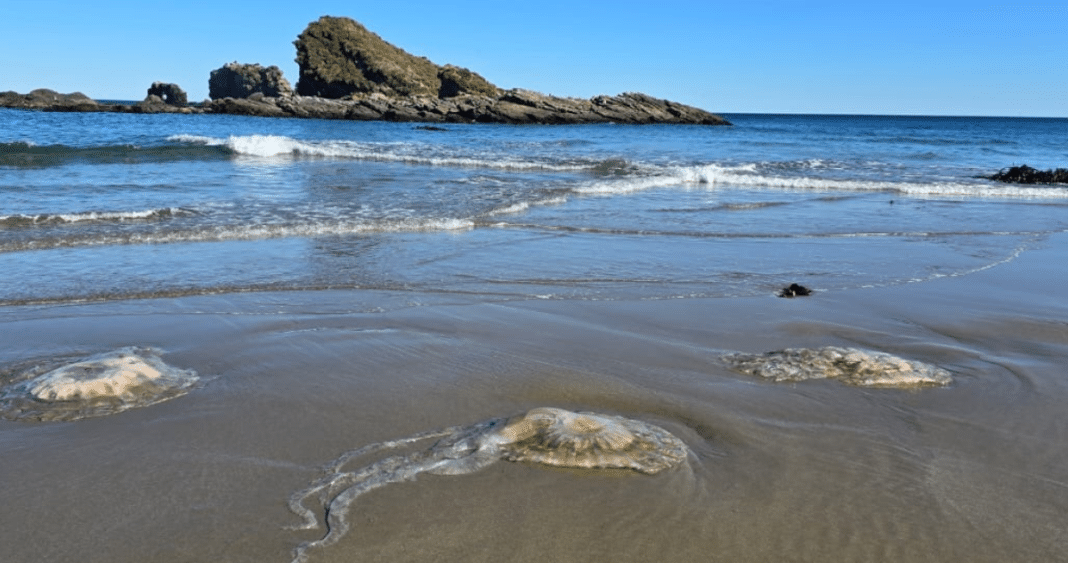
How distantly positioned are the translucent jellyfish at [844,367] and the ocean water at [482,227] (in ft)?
6.15

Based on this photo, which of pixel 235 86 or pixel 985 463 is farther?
pixel 235 86

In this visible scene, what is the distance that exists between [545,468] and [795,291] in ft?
13.1

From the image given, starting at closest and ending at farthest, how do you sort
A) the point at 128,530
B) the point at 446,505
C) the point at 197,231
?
the point at 128,530 < the point at 446,505 < the point at 197,231

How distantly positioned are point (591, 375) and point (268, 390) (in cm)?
165

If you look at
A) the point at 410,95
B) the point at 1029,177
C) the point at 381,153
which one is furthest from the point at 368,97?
the point at 1029,177

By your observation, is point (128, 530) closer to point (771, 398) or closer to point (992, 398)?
point (771, 398)

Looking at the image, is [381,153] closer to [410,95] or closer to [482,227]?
[482,227]

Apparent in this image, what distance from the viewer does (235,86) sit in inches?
3935

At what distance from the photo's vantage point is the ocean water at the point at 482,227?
6.88 m

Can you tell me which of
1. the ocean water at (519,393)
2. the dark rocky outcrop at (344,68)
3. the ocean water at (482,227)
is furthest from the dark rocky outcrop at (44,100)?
the ocean water at (519,393)

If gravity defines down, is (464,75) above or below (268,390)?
above

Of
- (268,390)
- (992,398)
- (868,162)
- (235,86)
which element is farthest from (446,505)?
(235,86)

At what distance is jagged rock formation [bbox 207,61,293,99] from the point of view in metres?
95.8

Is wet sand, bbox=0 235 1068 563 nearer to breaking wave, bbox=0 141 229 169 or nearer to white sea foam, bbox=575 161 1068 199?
white sea foam, bbox=575 161 1068 199
